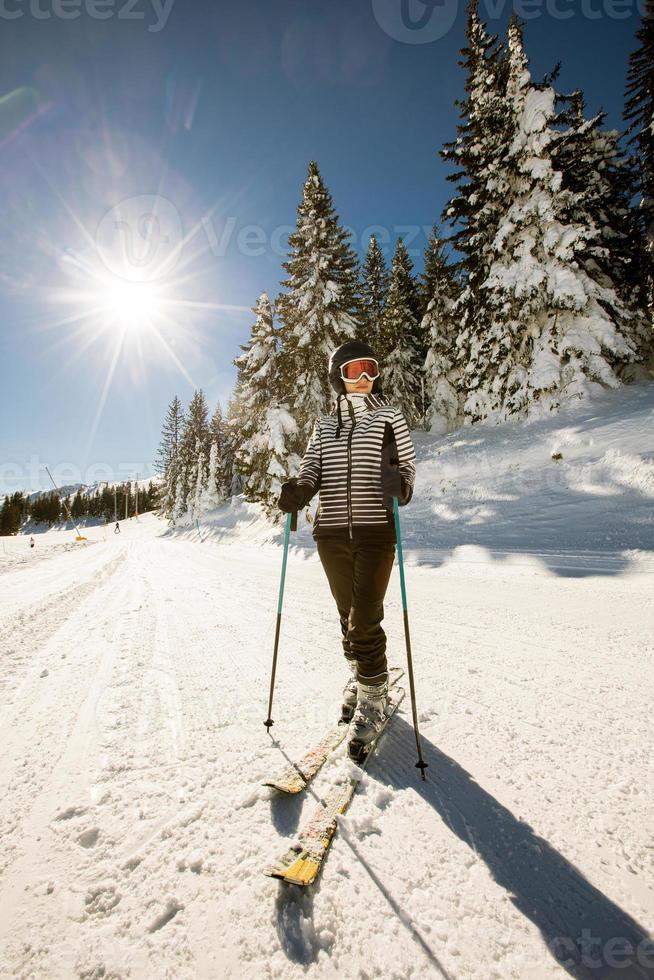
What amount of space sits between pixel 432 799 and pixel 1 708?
3.03 meters

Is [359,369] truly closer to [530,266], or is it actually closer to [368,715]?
[368,715]

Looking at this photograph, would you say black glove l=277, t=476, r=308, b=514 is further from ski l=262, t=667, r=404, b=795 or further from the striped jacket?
ski l=262, t=667, r=404, b=795

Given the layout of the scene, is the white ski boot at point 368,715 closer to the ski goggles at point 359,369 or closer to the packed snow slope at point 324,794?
the packed snow slope at point 324,794

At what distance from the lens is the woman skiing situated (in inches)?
98.6

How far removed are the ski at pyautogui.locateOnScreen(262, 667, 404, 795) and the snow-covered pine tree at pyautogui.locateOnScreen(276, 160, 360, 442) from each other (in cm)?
1632

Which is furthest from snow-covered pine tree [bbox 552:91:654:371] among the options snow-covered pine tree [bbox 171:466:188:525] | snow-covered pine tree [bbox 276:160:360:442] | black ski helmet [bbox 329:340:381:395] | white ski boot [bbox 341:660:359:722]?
snow-covered pine tree [bbox 171:466:188:525]

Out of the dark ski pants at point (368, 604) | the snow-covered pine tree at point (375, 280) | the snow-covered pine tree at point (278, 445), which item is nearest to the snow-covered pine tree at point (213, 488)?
Result: the snow-covered pine tree at point (375, 280)

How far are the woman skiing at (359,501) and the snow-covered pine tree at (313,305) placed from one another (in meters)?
15.4

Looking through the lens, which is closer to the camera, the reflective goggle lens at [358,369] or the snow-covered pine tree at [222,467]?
the reflective goggle lens at [358,369]

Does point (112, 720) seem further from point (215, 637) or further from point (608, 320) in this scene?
point (608, 320)

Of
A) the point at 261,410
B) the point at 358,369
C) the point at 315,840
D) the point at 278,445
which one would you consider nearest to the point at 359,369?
the point at 358,369

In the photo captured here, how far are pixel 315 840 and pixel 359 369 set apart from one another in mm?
2673

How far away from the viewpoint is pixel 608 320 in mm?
13125

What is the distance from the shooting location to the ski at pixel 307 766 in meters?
1.98
